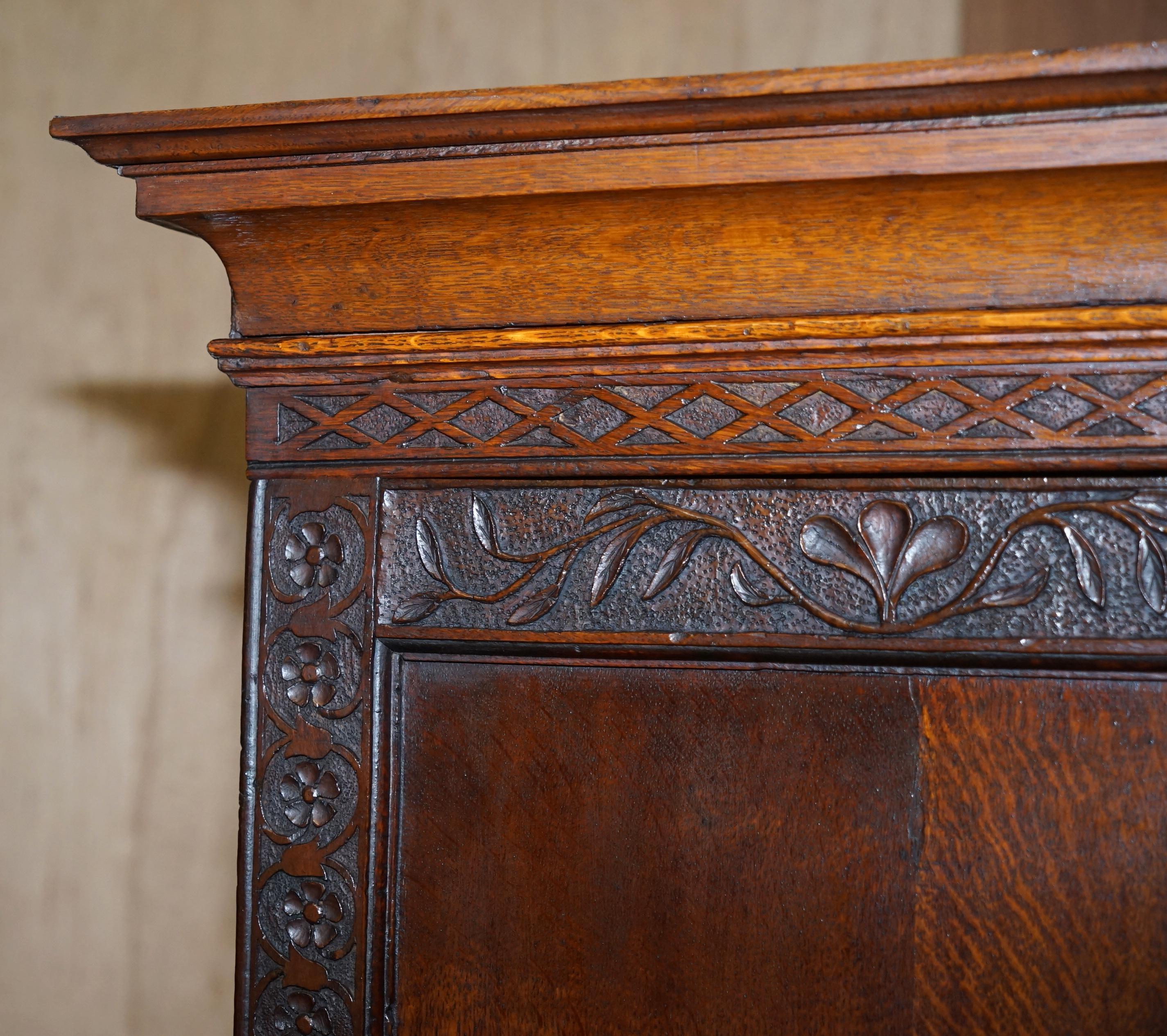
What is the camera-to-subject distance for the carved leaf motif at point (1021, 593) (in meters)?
0.52

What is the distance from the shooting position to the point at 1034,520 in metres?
0.52

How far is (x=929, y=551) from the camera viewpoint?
53cm

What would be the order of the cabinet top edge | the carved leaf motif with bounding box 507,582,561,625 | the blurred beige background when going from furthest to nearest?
the blurred beige background
the carved leaf motif with bounding box 507,582,561,625
the cabinet top edge

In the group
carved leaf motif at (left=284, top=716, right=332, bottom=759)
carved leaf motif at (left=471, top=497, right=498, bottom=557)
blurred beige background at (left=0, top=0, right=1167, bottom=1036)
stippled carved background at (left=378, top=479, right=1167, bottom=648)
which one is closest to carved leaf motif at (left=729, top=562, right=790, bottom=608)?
stippled carved background at (left=378, top=479, right=1167, bottom=648)

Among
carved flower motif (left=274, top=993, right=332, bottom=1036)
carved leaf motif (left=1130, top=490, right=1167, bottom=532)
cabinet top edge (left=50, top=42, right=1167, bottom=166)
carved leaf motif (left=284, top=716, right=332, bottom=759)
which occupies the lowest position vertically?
carved flower motif (left=274, top=993, right=332, bottom=1036)

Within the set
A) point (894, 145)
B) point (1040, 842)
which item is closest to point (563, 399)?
point (894, 145)

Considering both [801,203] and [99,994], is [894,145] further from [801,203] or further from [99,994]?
[99,994]

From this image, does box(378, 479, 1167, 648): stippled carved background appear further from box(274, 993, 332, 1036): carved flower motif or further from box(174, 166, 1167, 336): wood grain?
box(274, 993, 332, 1036): carved flower motif

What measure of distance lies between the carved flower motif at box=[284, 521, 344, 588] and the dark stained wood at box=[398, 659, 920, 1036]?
0.22ft

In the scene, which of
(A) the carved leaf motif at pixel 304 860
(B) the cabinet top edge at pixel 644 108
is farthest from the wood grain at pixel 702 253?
(A) the carved leaf motif at pixel 304 860

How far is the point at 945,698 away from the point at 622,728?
16 centimetres

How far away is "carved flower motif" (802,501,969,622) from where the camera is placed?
20.8 inches

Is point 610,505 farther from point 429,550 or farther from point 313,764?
point 313,764

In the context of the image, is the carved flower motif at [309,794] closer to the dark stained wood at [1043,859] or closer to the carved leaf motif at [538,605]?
the carved leaf motif at [538,605]
